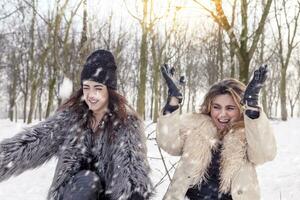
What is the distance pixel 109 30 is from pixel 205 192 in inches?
814

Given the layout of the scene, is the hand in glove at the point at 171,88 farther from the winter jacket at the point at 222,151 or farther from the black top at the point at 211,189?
the black top at the point at 211,189

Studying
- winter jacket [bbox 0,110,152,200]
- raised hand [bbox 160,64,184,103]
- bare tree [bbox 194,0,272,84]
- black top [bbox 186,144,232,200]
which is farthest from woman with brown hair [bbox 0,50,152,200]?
bare tree [bbox 194,0,272,84]

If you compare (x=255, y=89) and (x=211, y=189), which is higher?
(x=255, y=89)

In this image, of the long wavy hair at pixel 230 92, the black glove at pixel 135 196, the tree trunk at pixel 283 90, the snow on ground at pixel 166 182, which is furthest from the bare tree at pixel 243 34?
the tree trunk at pixel 283 90

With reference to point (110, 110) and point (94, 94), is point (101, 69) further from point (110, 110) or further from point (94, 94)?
point (110, 110)

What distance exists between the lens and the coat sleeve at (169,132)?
323 cm

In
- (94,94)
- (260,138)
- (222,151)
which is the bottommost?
(222,151)

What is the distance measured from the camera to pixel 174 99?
10.5 feet

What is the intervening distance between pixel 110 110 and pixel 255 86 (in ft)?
4.09

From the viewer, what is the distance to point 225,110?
3.42 meters

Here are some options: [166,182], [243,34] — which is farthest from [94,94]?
[243,34]

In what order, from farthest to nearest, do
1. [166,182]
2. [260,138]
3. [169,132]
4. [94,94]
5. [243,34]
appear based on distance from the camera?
[243,34] → [166,182] → [94,94] → [169,132] → [260,138]

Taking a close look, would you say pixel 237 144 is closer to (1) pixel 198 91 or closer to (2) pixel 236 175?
(2) pixel 236 175

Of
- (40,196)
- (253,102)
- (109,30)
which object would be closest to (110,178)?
(253,102)
